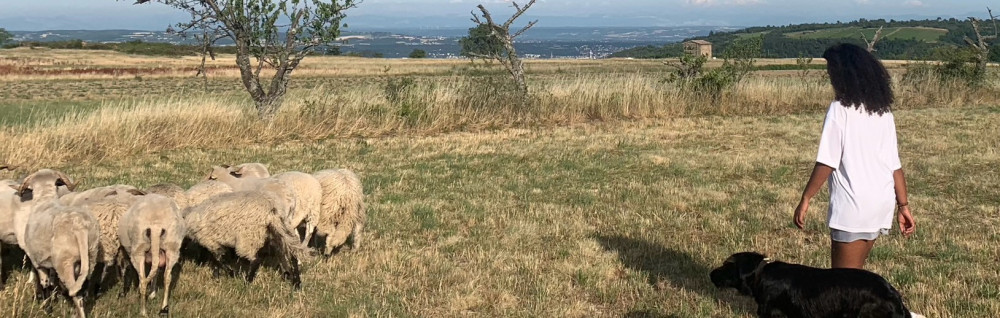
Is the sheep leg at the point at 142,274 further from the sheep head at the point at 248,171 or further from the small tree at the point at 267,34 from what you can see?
the small tree at the point at 267,34

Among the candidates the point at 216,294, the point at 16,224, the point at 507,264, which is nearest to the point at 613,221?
→ the point at 507,264

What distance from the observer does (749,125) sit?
660 inches

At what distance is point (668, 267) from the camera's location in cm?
647

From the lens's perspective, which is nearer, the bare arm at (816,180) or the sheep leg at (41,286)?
the bare arm at (816,180)

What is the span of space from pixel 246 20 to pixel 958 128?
15.3 metres

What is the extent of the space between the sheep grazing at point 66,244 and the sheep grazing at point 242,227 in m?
0.81

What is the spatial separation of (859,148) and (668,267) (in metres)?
2.49

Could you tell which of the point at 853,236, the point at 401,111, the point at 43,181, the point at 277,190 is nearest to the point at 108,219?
the point at 43,181

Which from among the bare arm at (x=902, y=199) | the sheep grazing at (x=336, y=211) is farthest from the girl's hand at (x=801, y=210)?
the sheep grazing at (x=336, y=211)

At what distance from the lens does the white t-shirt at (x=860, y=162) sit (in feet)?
14.0

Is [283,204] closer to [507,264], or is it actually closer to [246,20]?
[507,264]

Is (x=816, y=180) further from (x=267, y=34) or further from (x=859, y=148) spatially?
(x=267, y=34)

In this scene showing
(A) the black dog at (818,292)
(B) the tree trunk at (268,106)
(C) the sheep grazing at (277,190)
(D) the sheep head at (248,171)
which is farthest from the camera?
(B) the tree trunk at (268,106)

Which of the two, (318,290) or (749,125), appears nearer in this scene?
(318,290)
